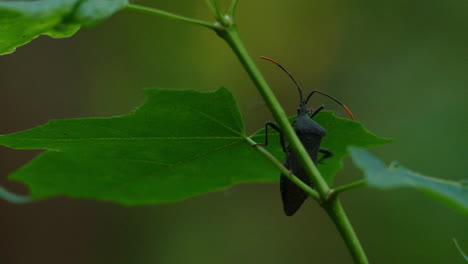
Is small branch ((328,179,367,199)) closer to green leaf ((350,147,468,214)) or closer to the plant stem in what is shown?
the plant stem

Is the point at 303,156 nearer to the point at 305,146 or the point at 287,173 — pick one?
the point at 287,173

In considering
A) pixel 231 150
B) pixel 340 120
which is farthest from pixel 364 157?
pixel 231 150

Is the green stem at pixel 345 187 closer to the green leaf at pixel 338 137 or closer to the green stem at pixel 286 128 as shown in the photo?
the green stem at pixel 286 128

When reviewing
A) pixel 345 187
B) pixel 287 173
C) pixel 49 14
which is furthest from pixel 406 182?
pixel 49 14

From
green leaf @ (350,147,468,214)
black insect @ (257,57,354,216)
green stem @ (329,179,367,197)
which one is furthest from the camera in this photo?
black insect @ (257,57,354,216)

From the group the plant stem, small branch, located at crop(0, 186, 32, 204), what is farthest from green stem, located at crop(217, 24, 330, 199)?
small branch, located at crop(0, 186, 32, 204)

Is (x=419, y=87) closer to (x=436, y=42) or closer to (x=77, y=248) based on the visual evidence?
(x=436, y=42)

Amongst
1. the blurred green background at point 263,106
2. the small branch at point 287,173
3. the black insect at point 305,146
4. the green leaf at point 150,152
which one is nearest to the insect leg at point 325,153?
the black insect at point 305,146
